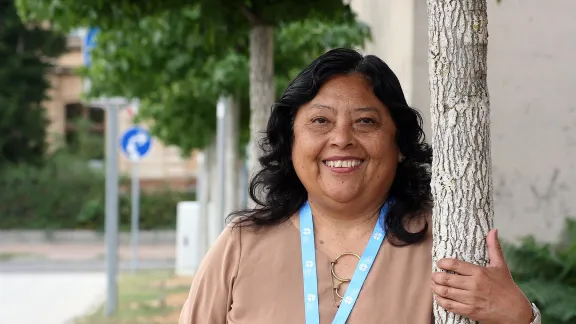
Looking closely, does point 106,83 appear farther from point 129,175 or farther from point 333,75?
point 129,175

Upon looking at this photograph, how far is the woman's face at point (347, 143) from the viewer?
2873mm

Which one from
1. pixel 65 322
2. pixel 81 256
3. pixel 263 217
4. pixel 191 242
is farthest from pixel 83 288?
pixel 263 217

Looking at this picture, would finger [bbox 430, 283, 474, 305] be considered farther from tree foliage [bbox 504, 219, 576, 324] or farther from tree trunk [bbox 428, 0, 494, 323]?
tree foliage [bbox 504, 219, 576, 324]

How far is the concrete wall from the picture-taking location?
6.96 metres

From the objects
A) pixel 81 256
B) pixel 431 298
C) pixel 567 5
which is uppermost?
→ pixel 567 5

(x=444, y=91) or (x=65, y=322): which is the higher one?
(x=444, y=91)

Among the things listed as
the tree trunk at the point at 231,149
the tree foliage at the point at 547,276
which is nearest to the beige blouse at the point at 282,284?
the tree foliage at the point at 547,276

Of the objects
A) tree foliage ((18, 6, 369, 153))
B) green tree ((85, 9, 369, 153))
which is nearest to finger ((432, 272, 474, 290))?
tree foliage ((18, 6, 369, 153))

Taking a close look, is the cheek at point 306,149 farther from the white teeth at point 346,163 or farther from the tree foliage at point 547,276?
the tree foliage at point 547,276

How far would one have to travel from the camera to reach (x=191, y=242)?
1770cm

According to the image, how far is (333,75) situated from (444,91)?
15.8 inches

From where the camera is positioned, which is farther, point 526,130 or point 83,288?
point 83,288

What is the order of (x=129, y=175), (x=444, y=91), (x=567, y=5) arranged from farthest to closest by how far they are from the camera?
(x=129, y=175), (x=567, y=5), (x=444, y=91)

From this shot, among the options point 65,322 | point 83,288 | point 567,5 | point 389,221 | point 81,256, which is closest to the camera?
point 389,221
